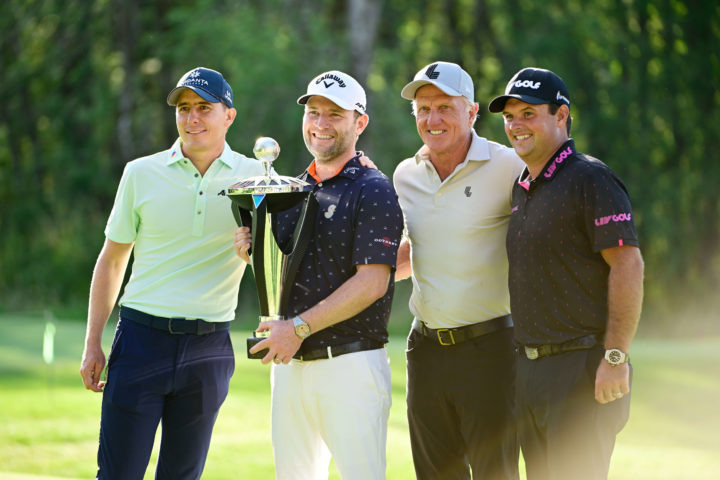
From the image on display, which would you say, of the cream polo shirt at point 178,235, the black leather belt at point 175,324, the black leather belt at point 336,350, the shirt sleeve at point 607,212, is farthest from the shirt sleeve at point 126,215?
the shirt sleeve at point 607,212

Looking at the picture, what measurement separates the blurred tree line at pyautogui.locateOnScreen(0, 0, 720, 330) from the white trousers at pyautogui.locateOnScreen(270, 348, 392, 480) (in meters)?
14.1

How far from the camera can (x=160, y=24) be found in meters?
20.7

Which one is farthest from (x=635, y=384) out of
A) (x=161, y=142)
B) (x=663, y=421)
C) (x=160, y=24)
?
(x=160, y=24)

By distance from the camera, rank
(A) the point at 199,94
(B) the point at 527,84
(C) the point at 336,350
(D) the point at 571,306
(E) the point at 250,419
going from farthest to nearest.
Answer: (E) the point at 250,419 → (A) the point at 199,94 → (B) the point at 527,84 → (C) the point at 336,350 → (D) the point at 571,306

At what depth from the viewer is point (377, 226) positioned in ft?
11.3

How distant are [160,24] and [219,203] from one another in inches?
709

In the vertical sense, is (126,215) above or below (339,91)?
below

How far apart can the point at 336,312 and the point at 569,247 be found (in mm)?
905

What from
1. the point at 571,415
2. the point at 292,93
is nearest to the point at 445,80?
the point at 571,415

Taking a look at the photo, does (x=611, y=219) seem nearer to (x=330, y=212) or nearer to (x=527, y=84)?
(x=527, y=84)

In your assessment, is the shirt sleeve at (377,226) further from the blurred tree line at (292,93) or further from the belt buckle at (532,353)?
the blurred tree line at (292,93)

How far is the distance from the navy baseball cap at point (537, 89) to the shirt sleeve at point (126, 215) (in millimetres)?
1543

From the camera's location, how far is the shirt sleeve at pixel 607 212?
10.8 ft

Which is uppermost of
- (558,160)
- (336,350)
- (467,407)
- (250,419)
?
(558,160)
